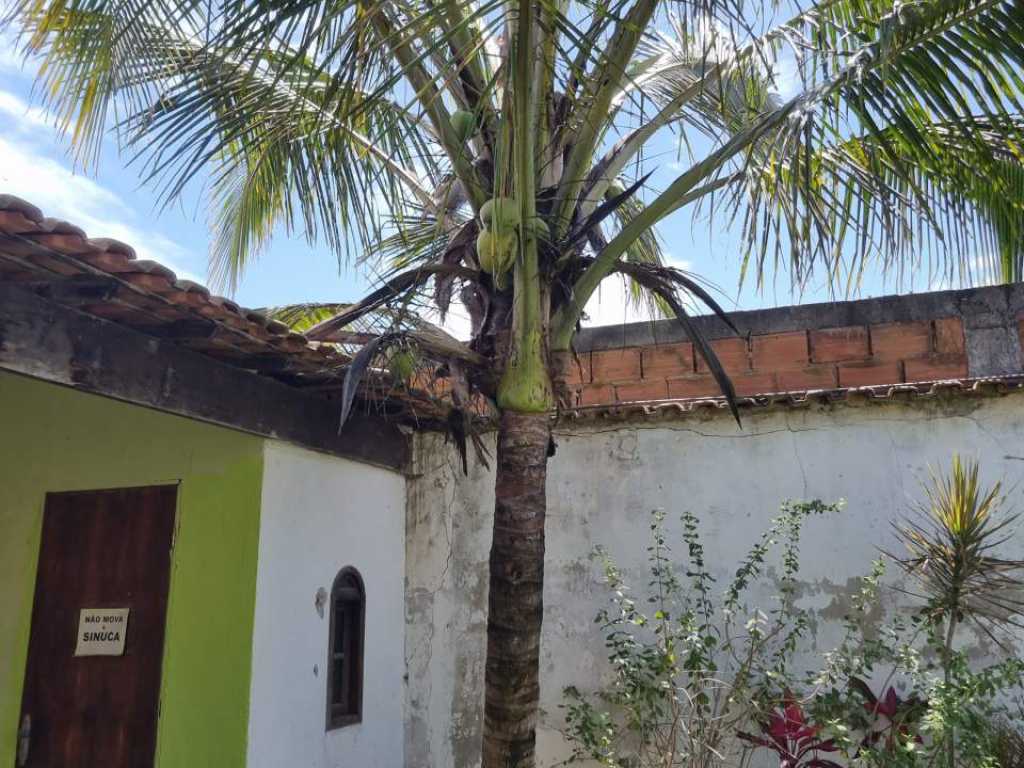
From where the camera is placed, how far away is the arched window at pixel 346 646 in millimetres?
6199

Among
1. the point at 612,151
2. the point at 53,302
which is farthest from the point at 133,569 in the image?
the point at 612,151

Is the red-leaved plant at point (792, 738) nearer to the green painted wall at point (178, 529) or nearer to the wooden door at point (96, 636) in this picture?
the green painted wall at point (178, 529)

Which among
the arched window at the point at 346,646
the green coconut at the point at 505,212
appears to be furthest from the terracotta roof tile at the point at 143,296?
the arched window at the point at 346,646

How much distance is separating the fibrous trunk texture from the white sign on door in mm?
2393

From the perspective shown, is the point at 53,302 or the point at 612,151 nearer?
the point at 53,302

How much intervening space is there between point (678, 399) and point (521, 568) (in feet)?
8.84

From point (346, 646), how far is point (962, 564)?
147 inches

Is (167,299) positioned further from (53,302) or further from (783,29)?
(783,29)

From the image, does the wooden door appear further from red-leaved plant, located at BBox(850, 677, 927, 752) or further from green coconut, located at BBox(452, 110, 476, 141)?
red-leaved plant, located at BBox(850, 677, 927, 752)

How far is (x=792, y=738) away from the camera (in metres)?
4.99

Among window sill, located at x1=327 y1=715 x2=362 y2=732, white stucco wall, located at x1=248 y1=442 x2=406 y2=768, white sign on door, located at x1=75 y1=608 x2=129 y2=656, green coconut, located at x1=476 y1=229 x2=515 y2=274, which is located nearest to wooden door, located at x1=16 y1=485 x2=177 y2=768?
white sign on door, located at x1=75 y1=608 x2=129 y2=656

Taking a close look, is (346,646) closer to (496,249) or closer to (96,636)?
(96,636)

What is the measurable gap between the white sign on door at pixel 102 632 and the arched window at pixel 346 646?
1229 millimetres

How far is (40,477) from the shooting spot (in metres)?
6.04
